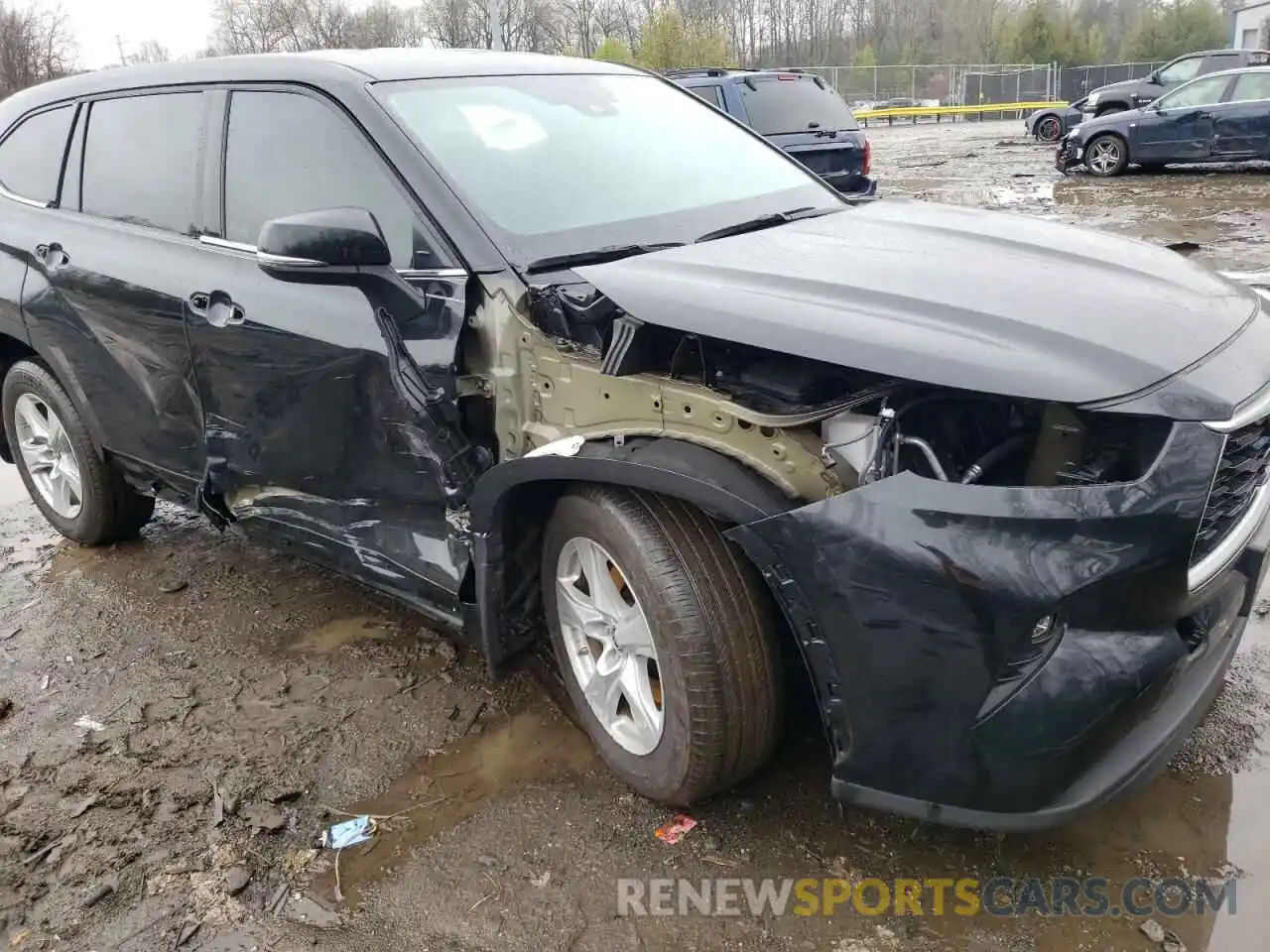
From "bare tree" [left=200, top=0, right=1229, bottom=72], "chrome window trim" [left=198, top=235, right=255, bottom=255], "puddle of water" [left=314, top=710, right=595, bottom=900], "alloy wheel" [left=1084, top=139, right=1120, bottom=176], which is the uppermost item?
"bare tree" [left=200, top=0, right=1229, bottom=72]

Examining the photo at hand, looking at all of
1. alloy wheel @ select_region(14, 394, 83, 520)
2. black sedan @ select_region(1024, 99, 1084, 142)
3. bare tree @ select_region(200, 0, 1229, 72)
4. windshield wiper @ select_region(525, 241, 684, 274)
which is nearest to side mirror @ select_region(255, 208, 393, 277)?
windshield wiper @ select_region(525, 241, 684, 274)

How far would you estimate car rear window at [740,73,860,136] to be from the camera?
10.2 meters

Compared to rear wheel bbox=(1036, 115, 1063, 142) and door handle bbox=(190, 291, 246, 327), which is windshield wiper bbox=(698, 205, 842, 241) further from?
rear wheel bbox=(1036, 115, 1063, 142)

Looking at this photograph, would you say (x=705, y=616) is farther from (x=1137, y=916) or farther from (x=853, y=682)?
(x=1137, y=916)

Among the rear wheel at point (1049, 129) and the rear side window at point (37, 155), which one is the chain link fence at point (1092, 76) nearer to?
the rear wheel at point (1049, 129)

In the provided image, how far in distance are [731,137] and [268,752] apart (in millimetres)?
2615

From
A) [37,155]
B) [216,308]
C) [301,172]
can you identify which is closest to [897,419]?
[301,172]

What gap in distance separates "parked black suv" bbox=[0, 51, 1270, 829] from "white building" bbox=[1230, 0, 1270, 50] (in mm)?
49701

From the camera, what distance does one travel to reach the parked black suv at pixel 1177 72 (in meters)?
18.1

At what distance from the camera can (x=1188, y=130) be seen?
1514cm

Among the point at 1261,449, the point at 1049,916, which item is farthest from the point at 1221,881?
the point at 1261,449

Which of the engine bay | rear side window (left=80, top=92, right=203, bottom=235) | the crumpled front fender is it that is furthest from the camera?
rear side window (left=80, top=92, right=203, bottom=235)

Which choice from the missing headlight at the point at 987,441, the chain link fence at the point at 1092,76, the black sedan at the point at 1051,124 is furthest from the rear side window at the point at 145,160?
the chain link fence at the point at 1092,76

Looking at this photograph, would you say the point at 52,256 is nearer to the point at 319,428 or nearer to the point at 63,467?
the point at 63,467
